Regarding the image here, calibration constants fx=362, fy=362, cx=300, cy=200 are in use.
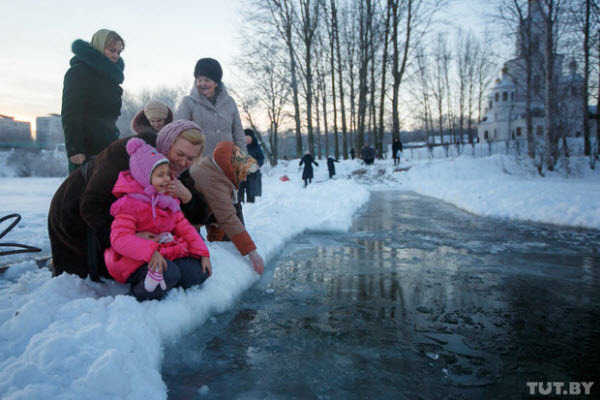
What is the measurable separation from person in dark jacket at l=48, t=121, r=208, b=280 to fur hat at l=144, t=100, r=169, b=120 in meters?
0.94

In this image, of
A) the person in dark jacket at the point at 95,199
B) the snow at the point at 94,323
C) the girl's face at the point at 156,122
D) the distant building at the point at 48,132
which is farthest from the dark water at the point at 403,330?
the distant building at the point at 48,132

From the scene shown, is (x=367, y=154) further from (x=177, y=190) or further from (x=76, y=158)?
(x=177, y=190)

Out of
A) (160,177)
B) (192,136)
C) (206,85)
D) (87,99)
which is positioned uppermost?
(206,85)

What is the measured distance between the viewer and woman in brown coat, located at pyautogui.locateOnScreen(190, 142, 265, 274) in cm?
294

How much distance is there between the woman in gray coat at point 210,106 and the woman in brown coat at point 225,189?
3.12 feet

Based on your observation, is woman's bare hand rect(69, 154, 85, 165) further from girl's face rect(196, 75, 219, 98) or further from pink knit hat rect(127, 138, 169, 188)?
pink knit hat rect(127, 138, 169, 188)

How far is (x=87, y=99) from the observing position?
10.5 ft

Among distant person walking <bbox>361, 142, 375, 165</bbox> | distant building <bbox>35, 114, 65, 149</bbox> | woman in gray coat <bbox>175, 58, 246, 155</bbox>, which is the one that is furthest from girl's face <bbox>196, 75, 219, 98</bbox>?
distant building <bbox>35, 114, 65, 149</bbox>

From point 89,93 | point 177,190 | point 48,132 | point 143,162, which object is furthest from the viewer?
point 48,132

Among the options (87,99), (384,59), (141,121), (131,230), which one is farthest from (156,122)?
(384,59)

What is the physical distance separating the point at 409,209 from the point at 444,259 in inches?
165

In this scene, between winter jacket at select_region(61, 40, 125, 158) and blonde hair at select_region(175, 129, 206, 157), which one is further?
winter jacket at select_region(61, 40, 125, 158)

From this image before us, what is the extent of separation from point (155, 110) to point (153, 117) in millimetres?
62

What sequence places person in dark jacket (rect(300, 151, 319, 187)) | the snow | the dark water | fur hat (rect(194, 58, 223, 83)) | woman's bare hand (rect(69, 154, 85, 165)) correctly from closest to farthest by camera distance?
the snow → the dark water → woman's bare hand (rect(69, 154, 85, 165)) → fur hat (rect(194, 58, 223, 83)) → person in dark jacket (rect(300, 151, 319, 187))
